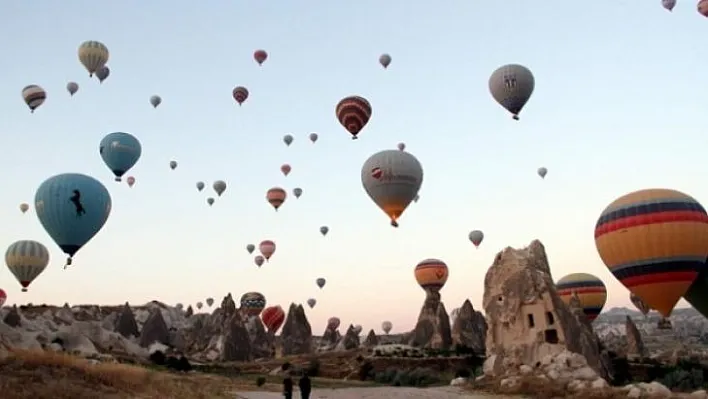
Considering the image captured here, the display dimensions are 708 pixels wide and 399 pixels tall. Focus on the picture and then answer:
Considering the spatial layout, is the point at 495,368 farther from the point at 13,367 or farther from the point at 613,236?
the point at 13,367

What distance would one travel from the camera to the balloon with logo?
2574 inches

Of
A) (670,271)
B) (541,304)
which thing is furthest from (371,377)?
(670,271)

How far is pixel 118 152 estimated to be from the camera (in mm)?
38375

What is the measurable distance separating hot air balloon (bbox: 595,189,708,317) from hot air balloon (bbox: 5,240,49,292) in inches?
1509

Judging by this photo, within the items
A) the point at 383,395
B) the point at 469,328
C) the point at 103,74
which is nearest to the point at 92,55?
the point at 103,74

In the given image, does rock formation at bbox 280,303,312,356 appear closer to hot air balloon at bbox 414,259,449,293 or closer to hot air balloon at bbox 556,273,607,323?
hot air balloon at bbox 414,259,449,293

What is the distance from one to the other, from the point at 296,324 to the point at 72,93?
1412 inches

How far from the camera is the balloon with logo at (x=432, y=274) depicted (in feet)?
214

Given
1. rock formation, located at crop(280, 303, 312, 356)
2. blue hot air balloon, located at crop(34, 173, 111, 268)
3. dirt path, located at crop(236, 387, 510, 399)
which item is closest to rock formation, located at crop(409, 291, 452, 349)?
rock formation, located at crop(280, 303, 312, 356)

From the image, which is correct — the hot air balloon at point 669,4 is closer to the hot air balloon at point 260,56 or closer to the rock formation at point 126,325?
the hot air balloon at point 260,56

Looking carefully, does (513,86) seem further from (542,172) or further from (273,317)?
(273,317)

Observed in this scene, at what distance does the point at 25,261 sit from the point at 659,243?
40.9 metres

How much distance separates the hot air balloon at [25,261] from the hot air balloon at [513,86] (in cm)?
3424

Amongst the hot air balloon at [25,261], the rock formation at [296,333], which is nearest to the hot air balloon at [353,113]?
the hot air balloon at [25,261]
